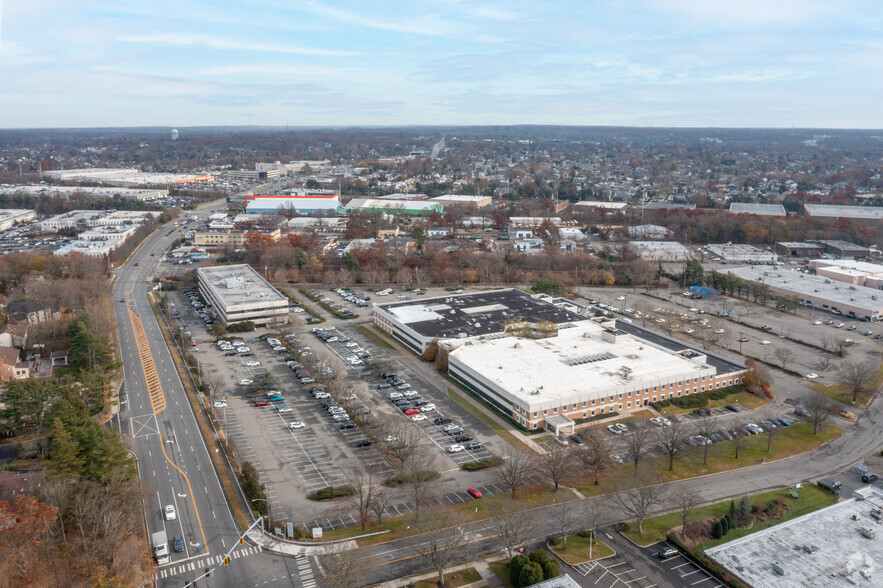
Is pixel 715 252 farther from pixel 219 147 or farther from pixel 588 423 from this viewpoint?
pixel 219 147

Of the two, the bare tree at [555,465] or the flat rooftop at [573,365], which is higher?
the flat rooftop at [573,365]

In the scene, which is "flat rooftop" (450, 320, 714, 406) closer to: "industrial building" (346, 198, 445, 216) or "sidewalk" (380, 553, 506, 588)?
"sidewalk" (380, 553, 506, 588)

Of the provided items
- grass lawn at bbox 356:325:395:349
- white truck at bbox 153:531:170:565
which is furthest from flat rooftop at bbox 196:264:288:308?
white truck at bbox 153:531:170:565

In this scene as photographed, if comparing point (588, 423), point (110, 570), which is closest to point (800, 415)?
point (588, 423)

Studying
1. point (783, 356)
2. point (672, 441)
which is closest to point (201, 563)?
point (672, 441)

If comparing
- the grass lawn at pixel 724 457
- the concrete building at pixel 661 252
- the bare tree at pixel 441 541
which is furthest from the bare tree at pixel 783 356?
the concrete building at pixel 661 252

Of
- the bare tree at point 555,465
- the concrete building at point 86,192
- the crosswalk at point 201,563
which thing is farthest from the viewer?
the concrete building at point 86,192

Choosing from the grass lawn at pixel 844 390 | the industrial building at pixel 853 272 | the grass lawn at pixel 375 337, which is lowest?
the grass lawn at pixel 844 390

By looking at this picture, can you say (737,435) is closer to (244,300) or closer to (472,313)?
(472,313)

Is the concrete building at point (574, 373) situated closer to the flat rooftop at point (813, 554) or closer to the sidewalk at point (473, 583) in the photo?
the flat rooftop at point (813, 554)
